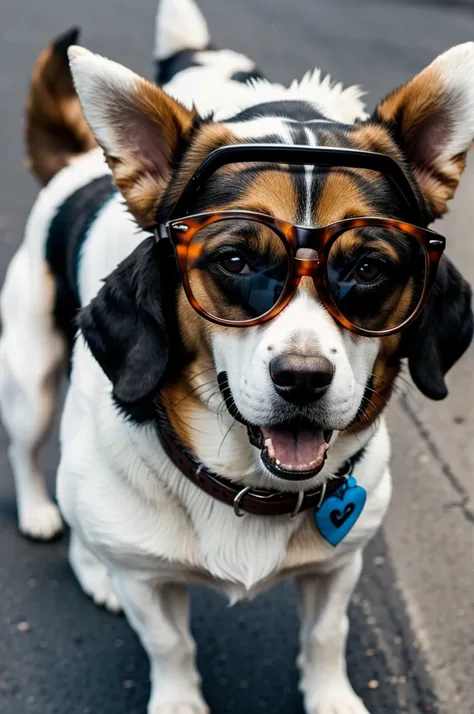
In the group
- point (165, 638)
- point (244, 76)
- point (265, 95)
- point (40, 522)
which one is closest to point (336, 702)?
point (165, 638)

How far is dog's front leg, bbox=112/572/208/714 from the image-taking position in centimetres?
282

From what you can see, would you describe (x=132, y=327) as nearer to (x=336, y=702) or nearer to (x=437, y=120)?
(x=437, y=120)

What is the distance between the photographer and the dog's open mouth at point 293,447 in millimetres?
2311

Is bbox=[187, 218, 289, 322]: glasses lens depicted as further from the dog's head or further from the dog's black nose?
the dog's black nose

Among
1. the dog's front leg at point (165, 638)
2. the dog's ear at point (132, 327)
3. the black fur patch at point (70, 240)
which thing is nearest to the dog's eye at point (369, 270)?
the dog's ear at point (132, 327)

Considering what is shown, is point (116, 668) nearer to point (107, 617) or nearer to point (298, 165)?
point (107, 617)

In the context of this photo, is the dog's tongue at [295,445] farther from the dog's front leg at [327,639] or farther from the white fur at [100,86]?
the white fur at [100,86]

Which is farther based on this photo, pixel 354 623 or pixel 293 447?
pixel 354 623

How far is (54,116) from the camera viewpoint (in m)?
3.65

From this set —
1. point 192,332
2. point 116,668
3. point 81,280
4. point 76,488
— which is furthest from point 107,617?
point 192,332

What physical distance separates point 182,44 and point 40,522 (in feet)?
5.95

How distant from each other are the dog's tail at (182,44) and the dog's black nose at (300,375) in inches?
72.2

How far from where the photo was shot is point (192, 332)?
2.42 metres

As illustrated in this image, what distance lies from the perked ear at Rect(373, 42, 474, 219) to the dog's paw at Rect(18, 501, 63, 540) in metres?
1.95
